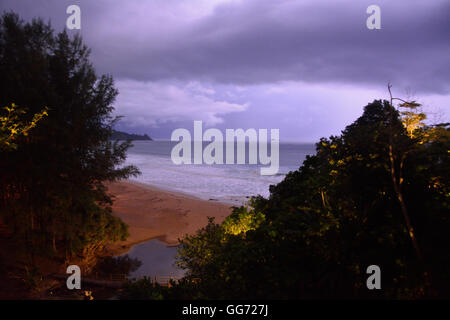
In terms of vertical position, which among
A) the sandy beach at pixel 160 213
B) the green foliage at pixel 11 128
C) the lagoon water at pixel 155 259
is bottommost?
the lagoon water at pixel 155 259

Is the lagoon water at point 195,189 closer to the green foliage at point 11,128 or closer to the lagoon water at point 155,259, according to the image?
the lagoon water at point 155,259

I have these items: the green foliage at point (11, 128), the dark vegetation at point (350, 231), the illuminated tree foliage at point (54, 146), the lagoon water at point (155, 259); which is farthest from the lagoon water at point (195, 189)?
the green foliage at point (11, 128)

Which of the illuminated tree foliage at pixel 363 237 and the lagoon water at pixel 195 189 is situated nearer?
the illuminated tree foliage at pixel 363 237

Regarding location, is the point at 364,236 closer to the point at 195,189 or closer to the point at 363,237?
the point at 363,237

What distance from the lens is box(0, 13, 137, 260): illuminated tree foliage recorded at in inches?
430

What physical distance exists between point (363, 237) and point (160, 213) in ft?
73.6

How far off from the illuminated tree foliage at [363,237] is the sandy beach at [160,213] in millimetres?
13430

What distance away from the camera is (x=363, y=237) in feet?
18.6

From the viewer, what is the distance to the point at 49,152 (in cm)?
1158

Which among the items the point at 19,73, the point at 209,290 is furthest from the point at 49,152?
the point at 209,290

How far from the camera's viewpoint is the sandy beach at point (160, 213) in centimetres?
2048

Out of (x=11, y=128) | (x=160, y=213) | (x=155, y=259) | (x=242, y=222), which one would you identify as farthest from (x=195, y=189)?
(x=11, y=128)

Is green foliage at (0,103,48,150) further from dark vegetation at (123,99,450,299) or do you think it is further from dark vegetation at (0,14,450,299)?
dark vegetation at (123,99,450,299)
